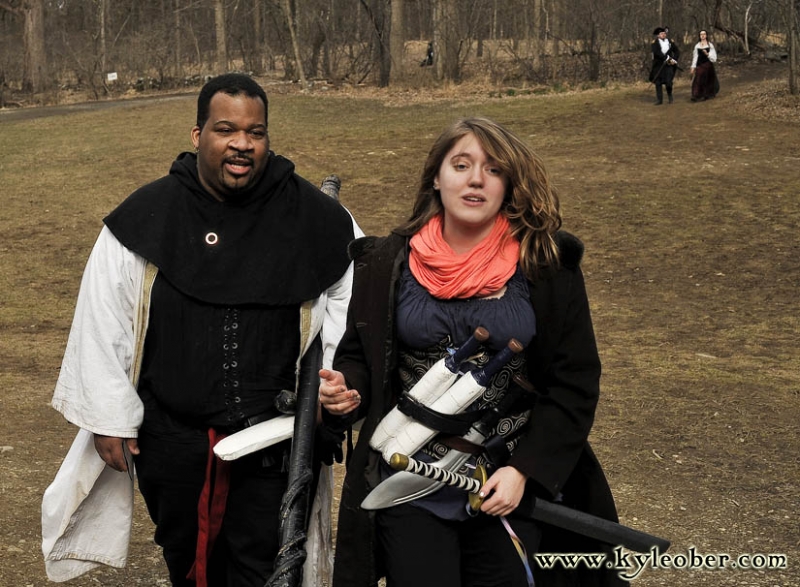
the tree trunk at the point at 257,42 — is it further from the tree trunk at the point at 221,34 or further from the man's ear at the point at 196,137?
the man's ear at the point at 196,137

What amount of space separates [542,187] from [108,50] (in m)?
33.7

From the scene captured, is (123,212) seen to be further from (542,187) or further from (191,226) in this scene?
(542,187)

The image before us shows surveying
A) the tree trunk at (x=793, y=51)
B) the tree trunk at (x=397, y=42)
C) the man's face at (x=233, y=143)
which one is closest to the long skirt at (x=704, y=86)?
the tree trunk at (x=793, y=51)

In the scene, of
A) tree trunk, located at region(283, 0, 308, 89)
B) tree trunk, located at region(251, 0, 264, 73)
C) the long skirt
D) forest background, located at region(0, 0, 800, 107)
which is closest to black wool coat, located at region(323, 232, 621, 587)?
the long skirt

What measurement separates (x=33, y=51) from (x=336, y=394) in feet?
91.4

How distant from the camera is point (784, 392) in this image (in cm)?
764

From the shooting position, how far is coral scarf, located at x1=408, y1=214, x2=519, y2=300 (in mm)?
2832

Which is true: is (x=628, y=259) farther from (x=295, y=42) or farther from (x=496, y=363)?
(x=295, y=42)

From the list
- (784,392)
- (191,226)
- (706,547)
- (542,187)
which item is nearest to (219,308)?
(191,226)

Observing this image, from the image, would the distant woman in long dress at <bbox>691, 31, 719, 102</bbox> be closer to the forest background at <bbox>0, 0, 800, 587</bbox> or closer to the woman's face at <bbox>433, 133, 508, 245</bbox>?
the forest background at <bbox>0, 0, 800, 587</bbox>

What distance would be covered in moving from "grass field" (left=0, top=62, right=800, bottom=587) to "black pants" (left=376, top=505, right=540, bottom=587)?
203cm

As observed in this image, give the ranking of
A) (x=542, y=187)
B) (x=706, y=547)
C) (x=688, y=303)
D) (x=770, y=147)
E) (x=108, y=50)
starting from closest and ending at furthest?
(x=542, y=187) → (x=706, y=547) → (x=688, y=303) → (x=770, y=147) → (x=108, y=50)

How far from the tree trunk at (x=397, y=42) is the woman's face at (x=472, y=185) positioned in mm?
23632

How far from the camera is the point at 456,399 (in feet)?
9.19
